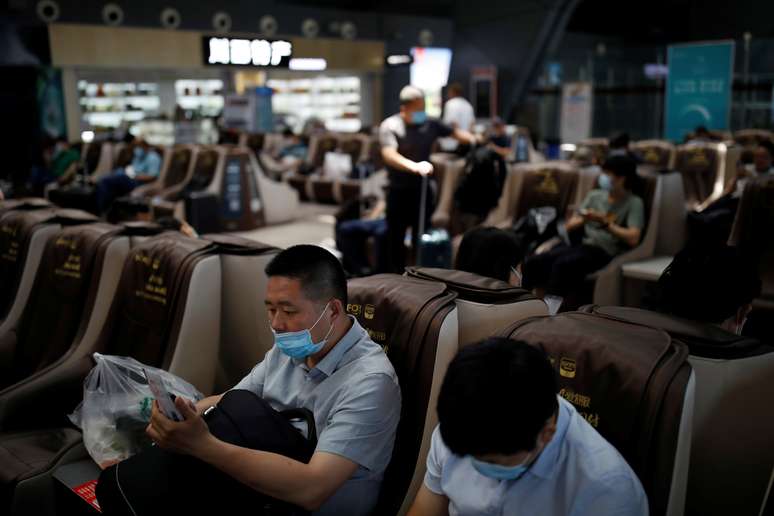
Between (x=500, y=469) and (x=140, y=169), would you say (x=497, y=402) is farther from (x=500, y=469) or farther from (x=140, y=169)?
(x=140, y=169)

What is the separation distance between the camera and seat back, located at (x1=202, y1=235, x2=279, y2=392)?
277 centimetres

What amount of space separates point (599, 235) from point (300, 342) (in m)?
3.00

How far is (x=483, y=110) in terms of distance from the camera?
18.3 metres

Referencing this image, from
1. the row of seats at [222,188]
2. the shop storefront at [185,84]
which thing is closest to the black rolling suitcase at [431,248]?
the row of seats at [222,188]

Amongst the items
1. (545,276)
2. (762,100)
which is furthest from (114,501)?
(762,100)

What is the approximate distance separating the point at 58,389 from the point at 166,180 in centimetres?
710

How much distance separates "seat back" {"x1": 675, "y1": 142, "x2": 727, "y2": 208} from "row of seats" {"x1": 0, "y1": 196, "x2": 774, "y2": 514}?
18.9 feet

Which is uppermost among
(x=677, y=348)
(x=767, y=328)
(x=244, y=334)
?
(x=677, y=348)

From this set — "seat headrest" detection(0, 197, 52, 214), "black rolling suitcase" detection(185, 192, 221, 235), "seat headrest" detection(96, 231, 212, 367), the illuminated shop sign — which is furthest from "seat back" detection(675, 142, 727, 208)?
"seat headrest" detection(96, 231, 212, 367)

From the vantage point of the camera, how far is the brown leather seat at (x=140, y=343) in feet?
8.66

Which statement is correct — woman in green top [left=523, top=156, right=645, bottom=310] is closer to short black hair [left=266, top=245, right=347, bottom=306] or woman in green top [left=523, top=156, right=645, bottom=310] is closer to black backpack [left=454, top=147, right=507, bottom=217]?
black backpack [left=454, top=147, right=507, bottom=217]

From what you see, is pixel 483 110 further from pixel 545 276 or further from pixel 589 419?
pixel 589 419

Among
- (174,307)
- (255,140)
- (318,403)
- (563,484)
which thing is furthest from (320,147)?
(563,484)

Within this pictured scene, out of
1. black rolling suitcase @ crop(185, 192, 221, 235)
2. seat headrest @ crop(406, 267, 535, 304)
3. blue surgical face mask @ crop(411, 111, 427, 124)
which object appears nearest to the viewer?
seat headrest @ crop(406, 267, 535, 304)
